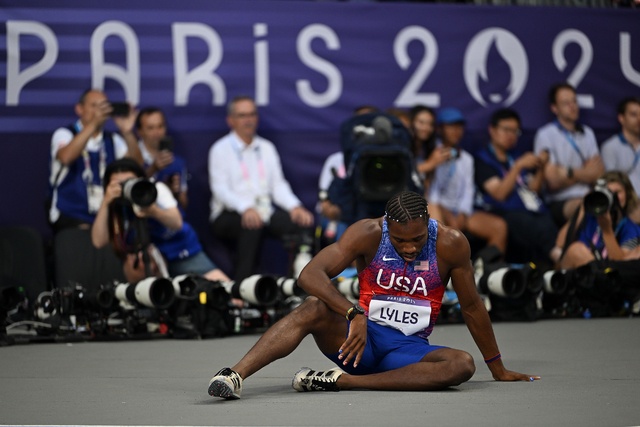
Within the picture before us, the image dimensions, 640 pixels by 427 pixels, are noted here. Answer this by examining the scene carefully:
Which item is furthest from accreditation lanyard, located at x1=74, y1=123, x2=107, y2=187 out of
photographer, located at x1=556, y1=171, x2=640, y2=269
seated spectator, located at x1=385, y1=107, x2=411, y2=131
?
photographer, located at x1=556, y1=171, x2=640, y2=269

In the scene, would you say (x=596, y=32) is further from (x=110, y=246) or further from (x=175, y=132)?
(x=110, y=246)

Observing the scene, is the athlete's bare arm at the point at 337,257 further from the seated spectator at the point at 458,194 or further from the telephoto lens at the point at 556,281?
the seated spectator at the point at 458,194

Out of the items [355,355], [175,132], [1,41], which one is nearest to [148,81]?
[175,132]

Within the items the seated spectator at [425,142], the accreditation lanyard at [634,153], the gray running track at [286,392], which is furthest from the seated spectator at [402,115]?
the gray running track at [286,392]

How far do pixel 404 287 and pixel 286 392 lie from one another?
31.0 inches

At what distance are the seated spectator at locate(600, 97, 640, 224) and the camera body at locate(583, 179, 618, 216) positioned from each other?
2548mm

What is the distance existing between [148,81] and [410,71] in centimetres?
270

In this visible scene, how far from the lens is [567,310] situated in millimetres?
10867

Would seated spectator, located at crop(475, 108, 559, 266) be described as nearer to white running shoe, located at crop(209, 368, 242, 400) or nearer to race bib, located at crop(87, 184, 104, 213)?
race bib, located at crop(87, 184, 104, 213)

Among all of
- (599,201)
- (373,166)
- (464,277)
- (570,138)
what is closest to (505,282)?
(599,201)

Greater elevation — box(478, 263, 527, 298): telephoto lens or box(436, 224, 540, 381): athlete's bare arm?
box(436, 224, 540, 381): athlete's bare arm

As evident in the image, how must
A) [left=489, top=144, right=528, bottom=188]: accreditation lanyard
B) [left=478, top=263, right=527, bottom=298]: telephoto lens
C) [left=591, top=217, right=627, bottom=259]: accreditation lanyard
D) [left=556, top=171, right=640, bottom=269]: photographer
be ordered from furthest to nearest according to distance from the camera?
[left=489, top=144, right=528, bottom=188]: accreditation lanyard → [left=591, top=217, right=627, bottom=259]: accreditation lanyard → [left=556, top=171, right=640, bottom=269]: photographer → [left=478, top=263, right=527, bottom=298]: telephoto lens

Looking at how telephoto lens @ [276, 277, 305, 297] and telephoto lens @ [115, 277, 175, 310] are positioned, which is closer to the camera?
telephoto lens @ [115, 277, 175, 310]

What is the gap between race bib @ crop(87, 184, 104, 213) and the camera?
11062 mm
